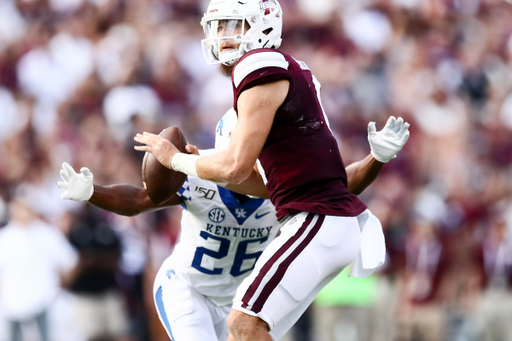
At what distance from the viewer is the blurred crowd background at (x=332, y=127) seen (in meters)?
7.07

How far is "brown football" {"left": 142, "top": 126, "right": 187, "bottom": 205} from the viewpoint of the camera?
361 cm

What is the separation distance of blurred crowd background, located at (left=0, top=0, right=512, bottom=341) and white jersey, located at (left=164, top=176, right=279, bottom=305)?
3.05m

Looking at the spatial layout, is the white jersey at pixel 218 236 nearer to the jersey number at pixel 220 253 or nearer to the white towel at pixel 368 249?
the jersey number at pixel 220 253

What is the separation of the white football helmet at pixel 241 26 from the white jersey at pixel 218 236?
827 millimetres

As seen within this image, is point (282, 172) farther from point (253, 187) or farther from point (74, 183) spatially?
point (74, 183)

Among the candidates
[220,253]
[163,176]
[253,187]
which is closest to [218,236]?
[220,253]

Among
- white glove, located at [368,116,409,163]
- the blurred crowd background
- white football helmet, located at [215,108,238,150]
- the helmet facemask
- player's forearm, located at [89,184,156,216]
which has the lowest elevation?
the blurred crowd background

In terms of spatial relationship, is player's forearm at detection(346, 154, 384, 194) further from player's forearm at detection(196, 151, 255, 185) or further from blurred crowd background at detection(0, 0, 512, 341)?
blurred crowd background at detection(0, 0, 512, 341)

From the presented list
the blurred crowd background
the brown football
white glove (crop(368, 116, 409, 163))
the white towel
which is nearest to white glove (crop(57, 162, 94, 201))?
the brown football

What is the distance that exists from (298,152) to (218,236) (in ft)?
3.41

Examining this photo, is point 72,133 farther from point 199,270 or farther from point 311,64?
point 199,270

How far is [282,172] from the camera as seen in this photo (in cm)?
327

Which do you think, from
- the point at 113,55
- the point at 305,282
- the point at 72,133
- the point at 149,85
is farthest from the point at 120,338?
the point at 305,282

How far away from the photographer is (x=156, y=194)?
3666mm
